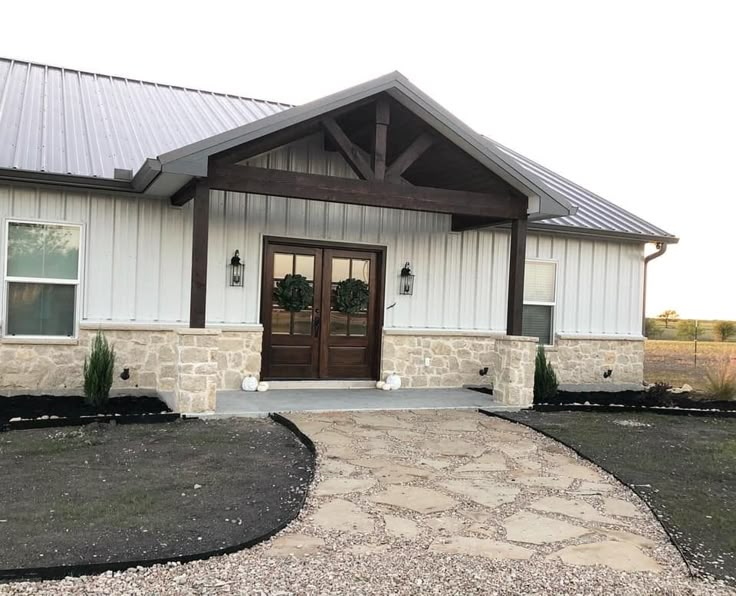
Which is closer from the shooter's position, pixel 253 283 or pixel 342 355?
pixel 253 283

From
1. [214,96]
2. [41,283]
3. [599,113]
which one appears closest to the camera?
[41,283]

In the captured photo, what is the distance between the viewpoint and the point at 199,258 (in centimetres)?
727

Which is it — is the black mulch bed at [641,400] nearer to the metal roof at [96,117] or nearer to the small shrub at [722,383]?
the small shrub at [722,383]

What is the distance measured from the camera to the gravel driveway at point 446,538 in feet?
11.3

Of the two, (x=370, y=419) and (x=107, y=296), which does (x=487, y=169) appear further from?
(x=107, y=296)

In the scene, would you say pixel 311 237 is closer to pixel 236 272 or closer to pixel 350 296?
pixel 350 296

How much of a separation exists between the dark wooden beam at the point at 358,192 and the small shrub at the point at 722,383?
4.64 meters

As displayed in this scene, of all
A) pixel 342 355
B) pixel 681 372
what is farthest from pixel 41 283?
pixel 681 372

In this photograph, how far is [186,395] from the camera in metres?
7.33

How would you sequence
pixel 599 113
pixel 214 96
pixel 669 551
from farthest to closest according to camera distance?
pixel 599 113
pixel 214 96
pixel 669 551

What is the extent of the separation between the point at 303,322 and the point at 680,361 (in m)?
11.6

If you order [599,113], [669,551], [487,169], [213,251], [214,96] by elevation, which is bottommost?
[669,551]

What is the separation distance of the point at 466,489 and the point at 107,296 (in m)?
5.68

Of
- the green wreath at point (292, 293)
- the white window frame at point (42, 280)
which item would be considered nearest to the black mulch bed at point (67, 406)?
the white window frame at point (42, 280)
